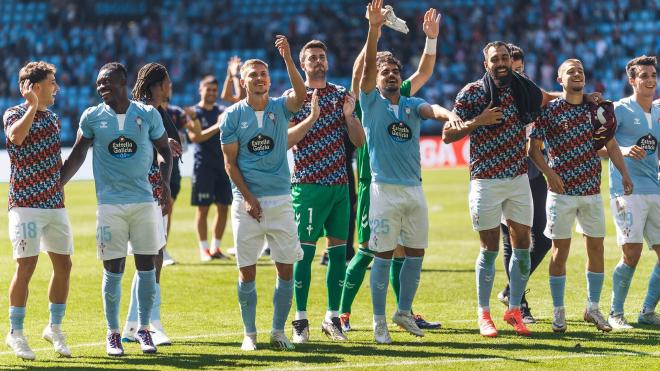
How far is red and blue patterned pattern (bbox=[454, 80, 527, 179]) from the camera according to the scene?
955 cm

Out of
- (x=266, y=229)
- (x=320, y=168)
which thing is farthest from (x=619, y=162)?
(x=266, y=229)

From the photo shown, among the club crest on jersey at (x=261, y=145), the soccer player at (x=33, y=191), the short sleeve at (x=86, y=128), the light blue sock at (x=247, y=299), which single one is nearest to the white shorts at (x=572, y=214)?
the club crest on jersey at (x=261, y=145)

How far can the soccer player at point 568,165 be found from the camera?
9797 millimetres

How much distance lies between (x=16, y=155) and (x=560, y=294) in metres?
4.78

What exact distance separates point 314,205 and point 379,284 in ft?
2.89

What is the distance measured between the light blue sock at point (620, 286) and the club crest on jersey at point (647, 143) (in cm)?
107

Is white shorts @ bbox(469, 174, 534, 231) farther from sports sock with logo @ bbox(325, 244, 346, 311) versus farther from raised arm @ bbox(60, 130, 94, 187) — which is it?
raised arm @ bbox(60, 130, 94, 187)

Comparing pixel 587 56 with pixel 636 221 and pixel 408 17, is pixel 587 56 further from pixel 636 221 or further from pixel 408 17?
pixel 636 221

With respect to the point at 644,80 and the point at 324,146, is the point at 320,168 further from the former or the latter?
the point at 644,80

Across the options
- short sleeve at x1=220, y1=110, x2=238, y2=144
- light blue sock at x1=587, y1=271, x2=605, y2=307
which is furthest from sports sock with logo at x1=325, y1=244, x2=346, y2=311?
light blue sock at x1=587, y1=271, x2=605, y2=307

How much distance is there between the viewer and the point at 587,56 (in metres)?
37.4

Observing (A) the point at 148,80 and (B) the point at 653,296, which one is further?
(B) the point at 653,296

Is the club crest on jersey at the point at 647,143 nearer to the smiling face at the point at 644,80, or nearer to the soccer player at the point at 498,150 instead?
the smiling face at the point at 644,80

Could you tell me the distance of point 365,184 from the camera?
10172 mm
